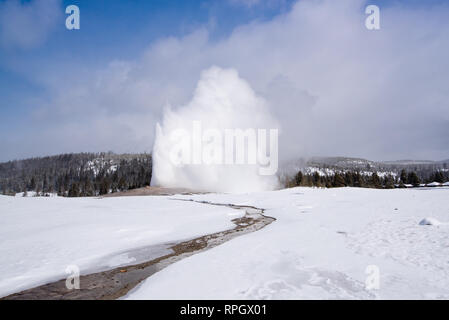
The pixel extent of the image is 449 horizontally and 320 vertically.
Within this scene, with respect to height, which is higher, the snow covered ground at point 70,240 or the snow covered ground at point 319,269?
the snow covered ground at point 319,269

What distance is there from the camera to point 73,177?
125250 mm

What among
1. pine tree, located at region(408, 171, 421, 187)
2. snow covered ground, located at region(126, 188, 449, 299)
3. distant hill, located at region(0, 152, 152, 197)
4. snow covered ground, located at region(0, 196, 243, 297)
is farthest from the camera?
distant hill, located at region(0, 152, 152, 197)

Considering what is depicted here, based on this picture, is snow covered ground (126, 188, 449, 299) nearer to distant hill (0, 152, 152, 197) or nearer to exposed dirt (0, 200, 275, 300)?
exposed dirt (0, 200, 275, 300)

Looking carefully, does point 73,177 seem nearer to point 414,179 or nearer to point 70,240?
point 70,240

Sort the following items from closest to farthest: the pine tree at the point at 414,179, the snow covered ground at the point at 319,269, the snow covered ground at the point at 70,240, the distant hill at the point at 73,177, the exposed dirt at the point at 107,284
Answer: the snow covered ground at the point at 319,269, the exposed dirt at the point at 107,284, the snow covered ground at the point at 70,240, the pine tree at the point at 414,179, the distant hill at the point at 73,177

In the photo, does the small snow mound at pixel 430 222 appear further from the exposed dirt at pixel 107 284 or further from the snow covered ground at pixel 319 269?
the exposed dirt at pixel 107 284

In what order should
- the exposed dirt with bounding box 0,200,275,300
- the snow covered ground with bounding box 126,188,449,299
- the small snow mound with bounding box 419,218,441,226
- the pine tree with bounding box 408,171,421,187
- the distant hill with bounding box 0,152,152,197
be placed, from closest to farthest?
the snow covered ground with bounding box 126,188,449,299 → the exposed dirt with bounding box 0,200,275,300 → the small snow mound with bounding box 419,218,441,226 → the pine tree with bounding box 408,171,421,187 → the distant hill with bounding box 0,152,152,197

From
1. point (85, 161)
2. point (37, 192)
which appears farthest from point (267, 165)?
point (85, 161)

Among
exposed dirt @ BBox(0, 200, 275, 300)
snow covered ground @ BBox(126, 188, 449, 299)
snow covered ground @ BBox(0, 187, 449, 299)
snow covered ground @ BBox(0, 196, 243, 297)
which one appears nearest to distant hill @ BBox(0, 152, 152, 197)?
snow covered ground @ BBox(0, 196, 243, 297)

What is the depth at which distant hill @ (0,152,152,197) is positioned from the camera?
94.2 m

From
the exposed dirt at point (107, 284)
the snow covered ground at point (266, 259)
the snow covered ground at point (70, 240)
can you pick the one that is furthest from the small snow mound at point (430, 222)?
the exposed dirt at point (107, 284)

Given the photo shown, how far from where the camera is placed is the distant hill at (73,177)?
9425 cm

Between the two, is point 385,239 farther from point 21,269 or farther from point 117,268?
A: point 21,269
